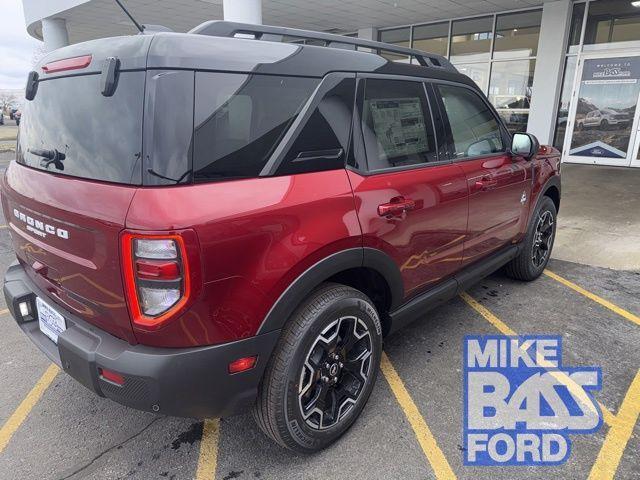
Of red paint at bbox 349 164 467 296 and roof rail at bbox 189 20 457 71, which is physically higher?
roof rail at bbox 189 20 457 71

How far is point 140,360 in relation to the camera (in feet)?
5.70

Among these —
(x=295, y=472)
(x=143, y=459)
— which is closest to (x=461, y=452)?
(x=295, y=472)

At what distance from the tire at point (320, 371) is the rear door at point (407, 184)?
1.23 feet

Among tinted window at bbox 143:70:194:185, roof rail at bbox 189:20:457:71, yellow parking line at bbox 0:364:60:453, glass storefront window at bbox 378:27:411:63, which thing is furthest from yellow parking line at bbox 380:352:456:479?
glass storefront window at bbox 378:27:411:63

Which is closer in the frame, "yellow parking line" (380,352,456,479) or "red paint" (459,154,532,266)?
"yellow parking line" (380,352,456,479)

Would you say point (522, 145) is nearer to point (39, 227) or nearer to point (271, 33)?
point (271, 33)

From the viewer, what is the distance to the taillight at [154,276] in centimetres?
164

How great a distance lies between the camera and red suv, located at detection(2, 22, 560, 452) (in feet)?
5.58

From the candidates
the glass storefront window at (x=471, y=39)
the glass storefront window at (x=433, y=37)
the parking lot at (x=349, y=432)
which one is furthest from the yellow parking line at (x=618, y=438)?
the glass storefront window at (x=433, y=37)

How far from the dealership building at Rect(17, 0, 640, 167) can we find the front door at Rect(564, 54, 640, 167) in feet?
0.07

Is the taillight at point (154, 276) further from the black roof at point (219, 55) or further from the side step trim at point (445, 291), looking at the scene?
the side step trim at point (445, 291)

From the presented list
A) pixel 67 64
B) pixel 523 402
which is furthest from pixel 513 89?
pixel 67 64

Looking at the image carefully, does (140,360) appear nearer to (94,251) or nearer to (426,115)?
(94,251)

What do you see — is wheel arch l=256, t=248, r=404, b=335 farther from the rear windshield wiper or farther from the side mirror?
the side mirror
